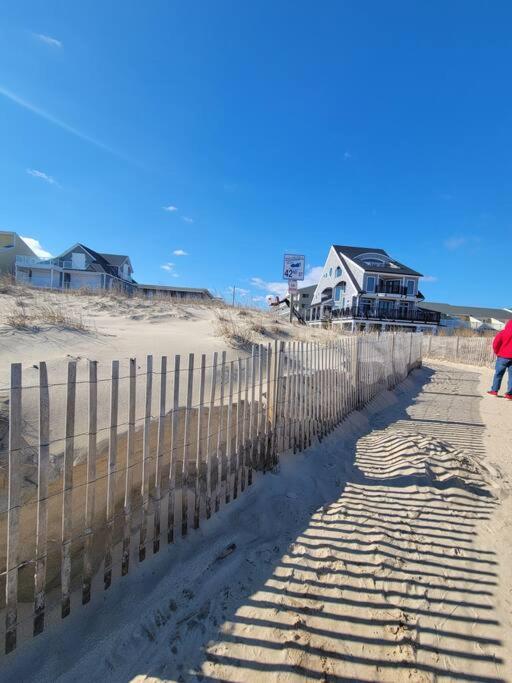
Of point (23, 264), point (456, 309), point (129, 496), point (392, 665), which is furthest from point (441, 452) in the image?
point (456, 309)

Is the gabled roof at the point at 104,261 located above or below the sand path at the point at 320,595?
above

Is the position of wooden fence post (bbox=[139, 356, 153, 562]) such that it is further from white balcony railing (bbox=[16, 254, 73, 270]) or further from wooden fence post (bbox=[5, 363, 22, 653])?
white balcony railing (bbox=[16, 254, 73, 270])

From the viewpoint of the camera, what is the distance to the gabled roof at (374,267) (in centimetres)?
3816

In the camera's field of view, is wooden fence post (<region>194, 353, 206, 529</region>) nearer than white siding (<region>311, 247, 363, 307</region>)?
Yes

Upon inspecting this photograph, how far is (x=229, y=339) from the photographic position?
747cm

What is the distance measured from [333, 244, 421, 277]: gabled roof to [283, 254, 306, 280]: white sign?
27.1 metres

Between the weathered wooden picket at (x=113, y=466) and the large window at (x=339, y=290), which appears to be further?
the large window at (x=339, y=290)

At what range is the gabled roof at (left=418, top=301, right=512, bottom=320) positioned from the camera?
67.6 meters

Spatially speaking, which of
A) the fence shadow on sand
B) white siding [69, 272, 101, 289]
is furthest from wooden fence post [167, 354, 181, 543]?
white siding [69, 272, 101, 289]

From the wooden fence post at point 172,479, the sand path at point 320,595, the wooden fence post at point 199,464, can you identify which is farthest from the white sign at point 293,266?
the wooden fence post at point 172,479

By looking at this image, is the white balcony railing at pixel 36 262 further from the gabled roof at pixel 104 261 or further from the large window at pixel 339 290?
the large window at pixel 339 290

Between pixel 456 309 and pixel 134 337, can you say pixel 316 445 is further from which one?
pixel 456 309

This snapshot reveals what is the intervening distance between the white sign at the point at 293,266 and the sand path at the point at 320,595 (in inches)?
382

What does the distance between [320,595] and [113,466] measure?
1620mm
